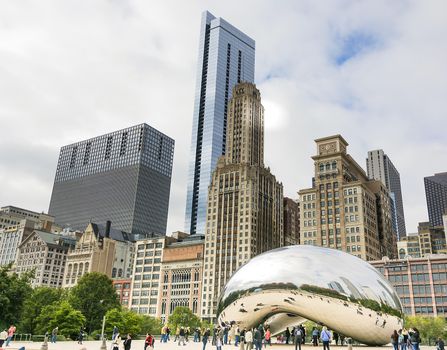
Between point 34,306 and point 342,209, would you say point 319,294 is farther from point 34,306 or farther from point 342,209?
point 342,209

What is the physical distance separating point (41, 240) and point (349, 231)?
119666mm

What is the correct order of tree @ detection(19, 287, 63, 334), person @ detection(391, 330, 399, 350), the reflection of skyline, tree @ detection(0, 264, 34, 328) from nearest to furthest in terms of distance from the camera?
person @ detection(391, 330, 399, 350) → the reflection of skyline → tree @ detection(0, 264, 34, 328) → tree @ detection(19, 287, 63, 334)

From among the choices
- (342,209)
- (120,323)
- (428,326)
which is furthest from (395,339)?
(342,209)

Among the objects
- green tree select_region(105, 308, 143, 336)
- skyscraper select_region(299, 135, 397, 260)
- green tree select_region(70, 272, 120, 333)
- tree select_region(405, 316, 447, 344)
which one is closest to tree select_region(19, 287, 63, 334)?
green tree select_region(70, 272, 120, 333)

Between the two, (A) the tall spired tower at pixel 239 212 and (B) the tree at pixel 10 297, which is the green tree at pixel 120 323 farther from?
(A) the tall spired tower at pixel 239 212

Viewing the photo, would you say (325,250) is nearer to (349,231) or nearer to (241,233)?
(349,231)

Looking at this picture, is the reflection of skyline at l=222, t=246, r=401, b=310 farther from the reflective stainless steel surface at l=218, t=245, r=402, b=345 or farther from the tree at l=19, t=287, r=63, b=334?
the tree at l=19, t=287, r=63, b=334

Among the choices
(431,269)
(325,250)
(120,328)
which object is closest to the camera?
(325,250)

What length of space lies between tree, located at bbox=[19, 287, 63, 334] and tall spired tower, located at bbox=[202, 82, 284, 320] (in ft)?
184

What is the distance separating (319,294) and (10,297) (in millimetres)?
41533

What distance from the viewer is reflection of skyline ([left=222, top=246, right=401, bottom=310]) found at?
26.2 metres

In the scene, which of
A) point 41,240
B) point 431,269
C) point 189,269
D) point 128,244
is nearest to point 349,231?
point 431,269

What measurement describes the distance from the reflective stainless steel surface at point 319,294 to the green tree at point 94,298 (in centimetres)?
5479

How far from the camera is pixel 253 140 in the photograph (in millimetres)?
172875
